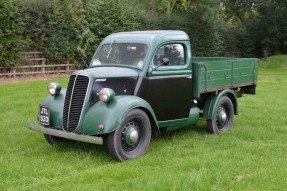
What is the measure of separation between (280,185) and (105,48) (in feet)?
12.5

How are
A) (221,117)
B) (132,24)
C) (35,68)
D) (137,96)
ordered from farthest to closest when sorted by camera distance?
1. (132,24)
2. (35,68)
3. (221,117)
4. (137,96)

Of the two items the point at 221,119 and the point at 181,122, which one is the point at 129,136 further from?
the point at 221,119

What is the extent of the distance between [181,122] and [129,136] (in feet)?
4.84

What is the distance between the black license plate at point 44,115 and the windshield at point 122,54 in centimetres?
→ 121

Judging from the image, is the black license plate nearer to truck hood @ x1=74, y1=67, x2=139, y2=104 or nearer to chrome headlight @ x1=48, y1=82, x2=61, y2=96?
chrome headlight @ x1=48, y1=82, x2=61, y2=96

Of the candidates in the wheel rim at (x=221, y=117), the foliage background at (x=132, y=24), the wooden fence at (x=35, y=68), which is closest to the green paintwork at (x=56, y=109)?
the wheel rim at (x=221, y=117)

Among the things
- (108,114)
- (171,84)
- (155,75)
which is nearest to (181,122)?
(171,84)

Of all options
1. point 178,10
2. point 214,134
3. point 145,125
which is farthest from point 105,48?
point 178,10

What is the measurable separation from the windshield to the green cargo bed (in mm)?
1065

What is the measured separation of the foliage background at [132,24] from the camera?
1645 centimetres

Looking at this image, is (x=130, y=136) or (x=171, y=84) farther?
(x=171, y=84)

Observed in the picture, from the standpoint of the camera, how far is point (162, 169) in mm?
5629

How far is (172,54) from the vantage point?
732cm

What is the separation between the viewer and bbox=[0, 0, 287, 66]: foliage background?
1645cm
